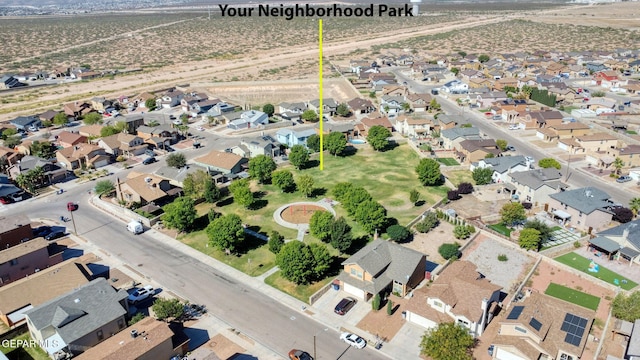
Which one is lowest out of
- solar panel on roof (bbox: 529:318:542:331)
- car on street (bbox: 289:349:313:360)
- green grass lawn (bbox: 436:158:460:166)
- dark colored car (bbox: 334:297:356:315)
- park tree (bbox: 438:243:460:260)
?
car on street (bbox: 289:349:313:360)

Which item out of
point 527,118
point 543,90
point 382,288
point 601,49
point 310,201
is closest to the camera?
point 382,288

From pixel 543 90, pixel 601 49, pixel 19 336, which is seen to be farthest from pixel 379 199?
pixel 601 49

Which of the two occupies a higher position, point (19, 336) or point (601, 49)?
point (601, 49)

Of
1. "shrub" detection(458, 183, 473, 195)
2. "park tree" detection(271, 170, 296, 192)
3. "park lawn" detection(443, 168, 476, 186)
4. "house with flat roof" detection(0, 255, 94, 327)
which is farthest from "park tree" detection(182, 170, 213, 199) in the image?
"park lawn" detection(443, 168, 476, 186)

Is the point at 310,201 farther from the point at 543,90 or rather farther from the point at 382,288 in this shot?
the point at 543,90

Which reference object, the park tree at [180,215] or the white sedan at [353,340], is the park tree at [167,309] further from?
the park tree at [180,215]

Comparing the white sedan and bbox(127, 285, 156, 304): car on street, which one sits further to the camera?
bbox(127, 285, 156, 304): car on street

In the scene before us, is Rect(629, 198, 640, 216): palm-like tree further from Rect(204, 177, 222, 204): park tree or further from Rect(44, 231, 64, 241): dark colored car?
Rect(44, 231, 64, 241): dark colored car
